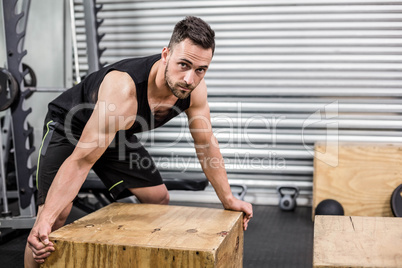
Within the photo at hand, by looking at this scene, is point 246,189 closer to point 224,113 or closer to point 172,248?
point 224,113

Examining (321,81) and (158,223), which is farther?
(321,81)

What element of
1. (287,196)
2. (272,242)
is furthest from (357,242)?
(287,196)

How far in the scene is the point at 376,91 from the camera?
3562 mm

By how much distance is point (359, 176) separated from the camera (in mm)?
3201

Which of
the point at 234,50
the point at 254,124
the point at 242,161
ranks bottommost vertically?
the point at 242,161

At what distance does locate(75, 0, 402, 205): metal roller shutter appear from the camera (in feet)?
11.6

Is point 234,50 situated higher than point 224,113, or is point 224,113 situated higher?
point 234,50

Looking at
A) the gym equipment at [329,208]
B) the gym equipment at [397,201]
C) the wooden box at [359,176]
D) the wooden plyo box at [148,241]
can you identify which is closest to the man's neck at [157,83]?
the wooden plyo box at [148,241]

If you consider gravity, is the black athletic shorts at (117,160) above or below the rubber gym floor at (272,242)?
above

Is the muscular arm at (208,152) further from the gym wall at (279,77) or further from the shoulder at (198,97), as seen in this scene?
the gym wall at (279,77)

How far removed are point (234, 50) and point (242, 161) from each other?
3.05 ft

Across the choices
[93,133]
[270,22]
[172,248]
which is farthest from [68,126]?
[270,22]

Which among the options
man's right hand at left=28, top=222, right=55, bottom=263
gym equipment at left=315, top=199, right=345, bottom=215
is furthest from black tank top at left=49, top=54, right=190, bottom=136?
gym equipment at left=315, top=199, right=345, bottom=215

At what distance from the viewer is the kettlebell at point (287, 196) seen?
11.7 feet
